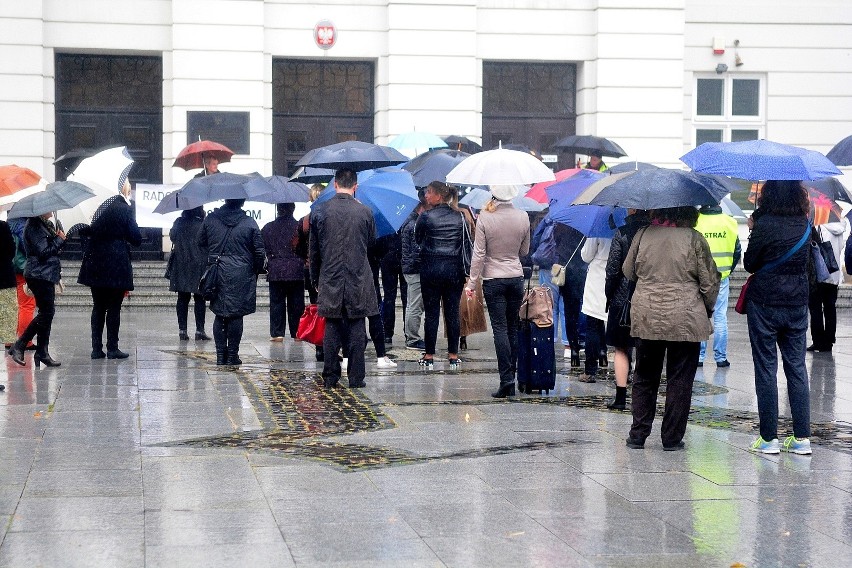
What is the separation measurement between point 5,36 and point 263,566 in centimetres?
1703

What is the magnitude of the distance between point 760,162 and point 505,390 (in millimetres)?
3180

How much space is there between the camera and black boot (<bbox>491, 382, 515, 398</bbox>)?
1021 cm

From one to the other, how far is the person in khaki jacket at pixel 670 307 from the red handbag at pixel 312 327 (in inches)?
179

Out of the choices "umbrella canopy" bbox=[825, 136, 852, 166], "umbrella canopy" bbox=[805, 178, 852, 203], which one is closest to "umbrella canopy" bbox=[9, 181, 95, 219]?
"umbrella canopy" bbox=[805, 178, 852, 203]

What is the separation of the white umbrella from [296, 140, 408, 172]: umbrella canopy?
2074 mm

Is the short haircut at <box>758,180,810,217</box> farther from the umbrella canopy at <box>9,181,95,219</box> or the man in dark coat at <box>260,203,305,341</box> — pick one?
the man in dark coat at <box>260,203,305,341</box>

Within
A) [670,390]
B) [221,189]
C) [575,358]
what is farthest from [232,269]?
[670,390]

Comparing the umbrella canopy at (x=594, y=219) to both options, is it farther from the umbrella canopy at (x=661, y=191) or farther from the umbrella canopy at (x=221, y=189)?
the umbrella canopy at (x=221, y=189)

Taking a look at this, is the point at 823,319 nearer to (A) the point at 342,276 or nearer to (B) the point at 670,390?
(A) the point at 342,276

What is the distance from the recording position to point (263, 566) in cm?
532

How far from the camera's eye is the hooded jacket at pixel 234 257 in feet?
40.3

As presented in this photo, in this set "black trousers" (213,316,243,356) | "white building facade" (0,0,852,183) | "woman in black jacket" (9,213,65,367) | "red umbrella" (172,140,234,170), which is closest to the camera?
"woman in black jacket" (9,213,65,367)

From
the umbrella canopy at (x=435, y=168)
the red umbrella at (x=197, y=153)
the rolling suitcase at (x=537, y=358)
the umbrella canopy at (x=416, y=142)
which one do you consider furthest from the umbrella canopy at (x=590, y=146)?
the rolling suitcase at (x=537, y=358)

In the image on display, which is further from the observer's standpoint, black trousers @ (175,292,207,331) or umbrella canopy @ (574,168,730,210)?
black trousers @ (175,292,207,331)
